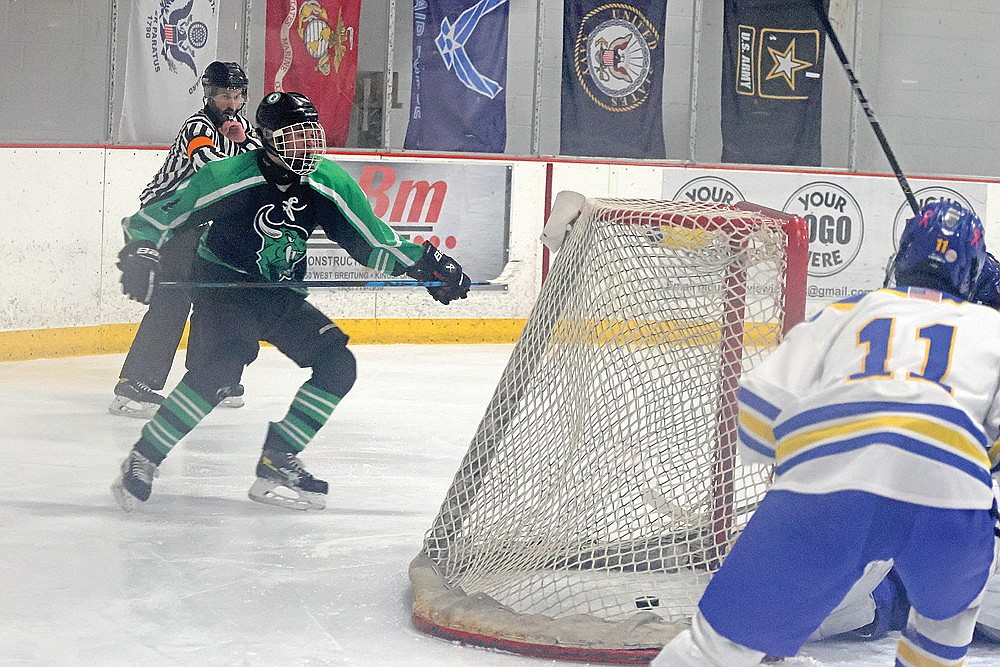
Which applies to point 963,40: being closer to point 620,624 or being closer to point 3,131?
point 3,131

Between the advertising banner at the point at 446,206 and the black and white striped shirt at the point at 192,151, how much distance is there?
1913 millimetres

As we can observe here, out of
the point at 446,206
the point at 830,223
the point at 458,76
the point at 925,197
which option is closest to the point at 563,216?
the point at 446,206

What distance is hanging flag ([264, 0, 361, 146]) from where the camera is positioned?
729 centimetres

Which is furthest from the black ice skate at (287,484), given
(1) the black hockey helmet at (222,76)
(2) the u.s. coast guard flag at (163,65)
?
(2) the u.s. coast guard flag at (163,65)

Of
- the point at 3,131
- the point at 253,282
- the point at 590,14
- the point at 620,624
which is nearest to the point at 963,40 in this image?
the point at 590,14

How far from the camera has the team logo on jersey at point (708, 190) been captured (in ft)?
23.7

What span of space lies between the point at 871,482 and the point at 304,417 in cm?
205

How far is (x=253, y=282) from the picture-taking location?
11.2 ft

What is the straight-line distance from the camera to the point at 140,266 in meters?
3.42

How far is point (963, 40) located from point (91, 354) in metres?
6.78

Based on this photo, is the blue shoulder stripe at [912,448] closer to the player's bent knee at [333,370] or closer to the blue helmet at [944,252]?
the blue helmet at [944,252]

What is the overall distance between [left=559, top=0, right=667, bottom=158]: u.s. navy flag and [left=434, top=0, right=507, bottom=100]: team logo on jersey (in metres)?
0.47

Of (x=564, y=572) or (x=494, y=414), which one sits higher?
(x=494, y=414)

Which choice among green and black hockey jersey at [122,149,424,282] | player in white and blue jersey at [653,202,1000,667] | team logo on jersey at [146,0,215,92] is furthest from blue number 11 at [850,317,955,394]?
team logo on jersey at [146,0,215,92]
